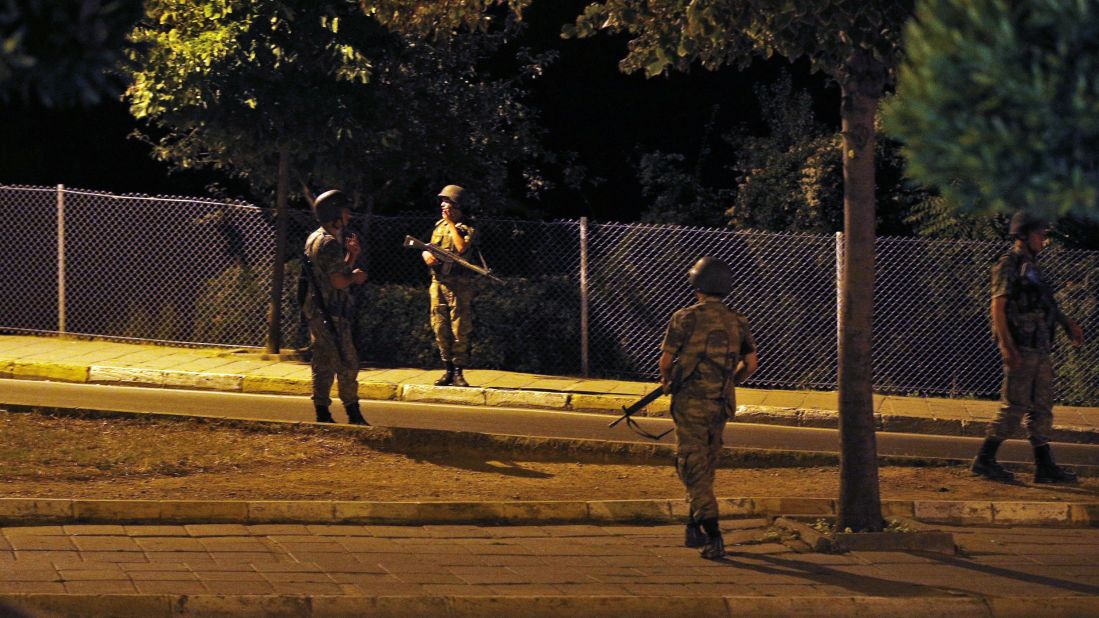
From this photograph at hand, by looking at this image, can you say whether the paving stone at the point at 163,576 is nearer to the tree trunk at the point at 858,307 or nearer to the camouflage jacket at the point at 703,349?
the camouflage jacket at the point at 703,349

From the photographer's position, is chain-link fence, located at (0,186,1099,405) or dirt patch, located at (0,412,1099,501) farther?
chain-link fence, located at (0,186,1099,405)

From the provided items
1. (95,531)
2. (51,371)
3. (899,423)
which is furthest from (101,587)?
(51,371)

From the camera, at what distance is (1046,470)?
1177 centimetres

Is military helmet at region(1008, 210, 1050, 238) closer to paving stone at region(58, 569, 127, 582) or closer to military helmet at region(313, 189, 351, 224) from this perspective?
military helmet at region(313, 189, 351, 224)

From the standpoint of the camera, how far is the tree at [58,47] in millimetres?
5984

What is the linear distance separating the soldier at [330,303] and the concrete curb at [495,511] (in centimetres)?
313

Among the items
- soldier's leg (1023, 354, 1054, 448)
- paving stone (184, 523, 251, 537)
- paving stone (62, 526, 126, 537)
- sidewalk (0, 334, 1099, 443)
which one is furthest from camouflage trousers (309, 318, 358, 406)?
soldier's leg (1023, 354, 1054, 448)

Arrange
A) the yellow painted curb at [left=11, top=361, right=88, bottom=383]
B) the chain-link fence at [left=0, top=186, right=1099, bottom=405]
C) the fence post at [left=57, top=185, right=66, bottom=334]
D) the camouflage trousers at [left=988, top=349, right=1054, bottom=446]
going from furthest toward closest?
the fence post at [left=57, top=185, right=66, bottom=334]
the chain-link fence at [left=0, top=186, right=1099, bottom=405]
the yellow painted curb at [left=11, top=361, right=88, bottom=383]
the camouflage trousers at [left=988, top=349, right=1054, bottom=446]

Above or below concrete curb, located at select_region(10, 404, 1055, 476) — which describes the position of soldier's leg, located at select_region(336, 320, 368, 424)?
above

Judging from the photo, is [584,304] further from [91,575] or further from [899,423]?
[91,575]

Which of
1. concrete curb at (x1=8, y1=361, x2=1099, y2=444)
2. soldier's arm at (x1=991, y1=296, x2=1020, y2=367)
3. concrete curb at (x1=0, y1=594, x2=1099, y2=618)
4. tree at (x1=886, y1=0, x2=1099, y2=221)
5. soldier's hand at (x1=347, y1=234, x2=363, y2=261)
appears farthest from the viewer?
concrete curb at (x1=8, y1=361, x2=1099, y2=444)

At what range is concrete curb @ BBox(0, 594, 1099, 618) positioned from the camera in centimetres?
760

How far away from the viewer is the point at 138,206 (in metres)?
19.2

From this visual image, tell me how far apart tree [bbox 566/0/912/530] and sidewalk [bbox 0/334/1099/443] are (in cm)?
569
